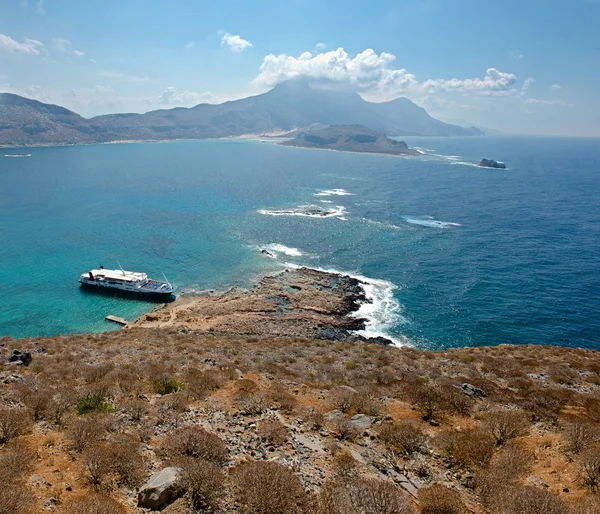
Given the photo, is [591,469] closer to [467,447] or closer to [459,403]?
[467,447]

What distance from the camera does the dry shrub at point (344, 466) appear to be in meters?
14.3

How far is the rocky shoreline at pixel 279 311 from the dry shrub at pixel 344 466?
40844 millimetres

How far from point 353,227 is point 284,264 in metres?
33.1

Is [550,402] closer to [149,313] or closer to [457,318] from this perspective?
[457,318]

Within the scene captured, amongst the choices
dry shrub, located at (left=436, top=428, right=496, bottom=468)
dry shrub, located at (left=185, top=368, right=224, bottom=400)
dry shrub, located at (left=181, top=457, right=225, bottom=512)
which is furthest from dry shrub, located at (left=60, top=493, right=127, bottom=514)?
dry shrub, located at (left=436, top=428, right=496, bottom=468)

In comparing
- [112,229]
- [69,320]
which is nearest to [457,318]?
[69,320]

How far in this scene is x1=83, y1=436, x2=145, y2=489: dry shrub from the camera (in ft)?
43.5

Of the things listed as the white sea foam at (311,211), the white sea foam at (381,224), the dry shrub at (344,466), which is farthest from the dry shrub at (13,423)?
the white sea foam at (311,211)

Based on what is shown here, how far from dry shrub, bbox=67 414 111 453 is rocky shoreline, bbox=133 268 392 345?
133 feet

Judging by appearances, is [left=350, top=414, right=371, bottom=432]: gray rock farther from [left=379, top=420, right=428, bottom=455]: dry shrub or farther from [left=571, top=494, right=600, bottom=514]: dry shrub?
[left=571, top=494, right=600, bottom=514]: dry shrub

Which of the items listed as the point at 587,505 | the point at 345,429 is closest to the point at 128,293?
the point at 345,429

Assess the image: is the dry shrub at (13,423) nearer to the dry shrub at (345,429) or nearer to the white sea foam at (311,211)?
the dry shrub at (345,429)

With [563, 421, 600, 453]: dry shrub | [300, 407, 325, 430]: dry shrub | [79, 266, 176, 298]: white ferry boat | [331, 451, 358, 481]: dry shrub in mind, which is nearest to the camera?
[331, 451, 358, 481]: dry shrub

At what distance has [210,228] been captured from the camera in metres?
111
